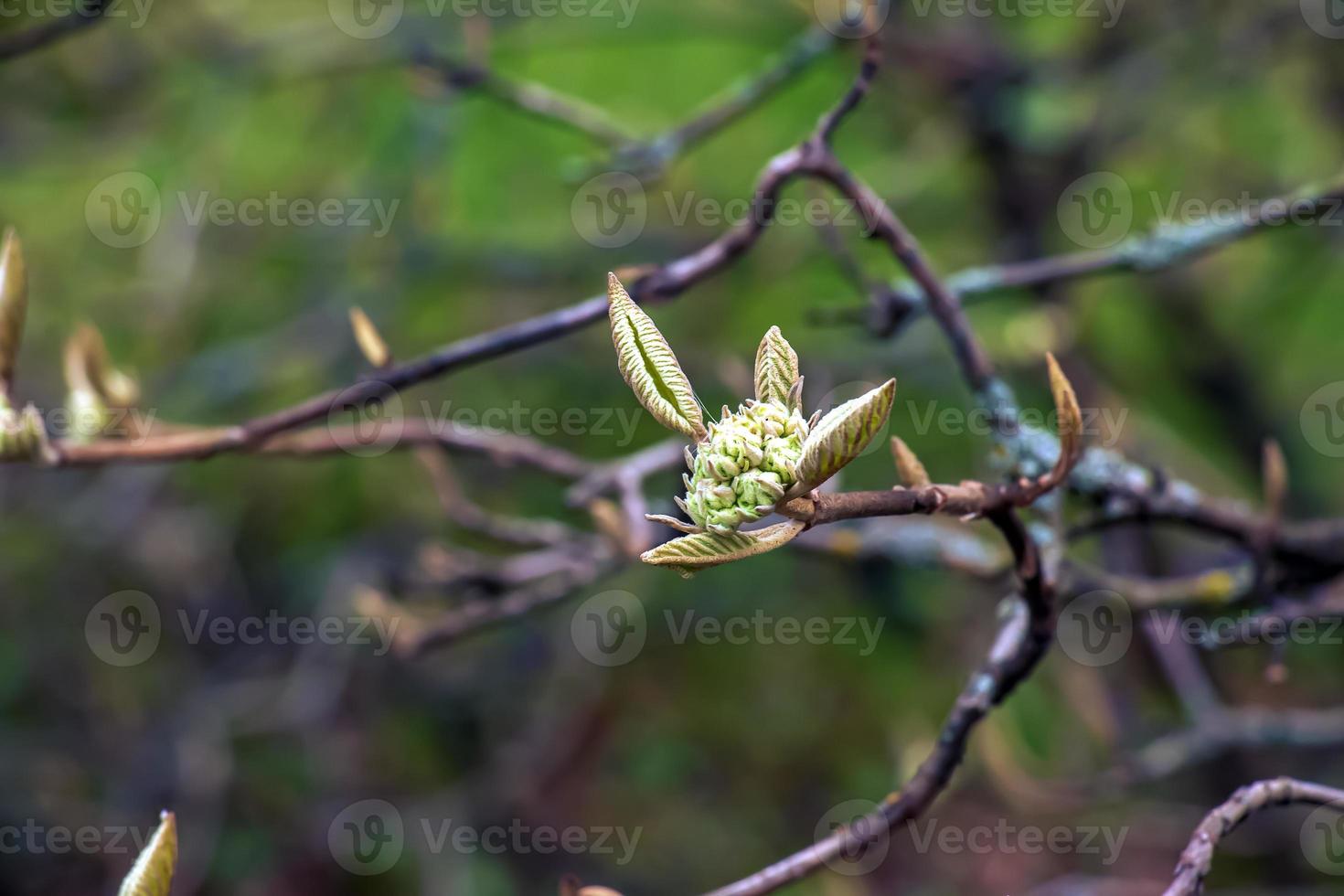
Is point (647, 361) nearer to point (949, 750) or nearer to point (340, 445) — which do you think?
point (949, 750)

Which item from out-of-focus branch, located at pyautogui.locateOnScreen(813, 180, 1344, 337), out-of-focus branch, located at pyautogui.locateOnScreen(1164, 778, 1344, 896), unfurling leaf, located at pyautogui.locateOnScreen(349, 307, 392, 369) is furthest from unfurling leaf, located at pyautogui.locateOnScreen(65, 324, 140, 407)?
out-of-focus branch, located at pyautogui.locateOnScreen(1164, 778, 1344, 896)

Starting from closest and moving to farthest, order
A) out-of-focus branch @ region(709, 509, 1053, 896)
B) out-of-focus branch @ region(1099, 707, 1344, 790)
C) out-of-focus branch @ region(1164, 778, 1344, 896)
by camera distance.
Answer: out-of-focus branch @ region(1164, 778, 1344, 896) → out-of-focus branch @ region(709, 509, 1053, 896) → out-of-focus branch @ region(1099, 707, 1344, 790)

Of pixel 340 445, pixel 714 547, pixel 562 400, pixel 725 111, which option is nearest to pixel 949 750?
pixel 714 547

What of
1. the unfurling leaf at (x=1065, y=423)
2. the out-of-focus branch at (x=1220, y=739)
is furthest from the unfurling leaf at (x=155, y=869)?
the out-of-focus branch at (x=1220, y=739)

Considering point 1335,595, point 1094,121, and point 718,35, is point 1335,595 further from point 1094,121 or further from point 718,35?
point 718,35

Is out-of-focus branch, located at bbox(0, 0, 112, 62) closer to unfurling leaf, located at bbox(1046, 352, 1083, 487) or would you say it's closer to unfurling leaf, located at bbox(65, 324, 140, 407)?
unfurling leaf, located at bbox(65, 324, 140, 407)

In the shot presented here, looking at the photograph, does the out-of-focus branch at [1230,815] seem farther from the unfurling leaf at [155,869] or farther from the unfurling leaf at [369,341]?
the unfurling leaf at [369,341]
